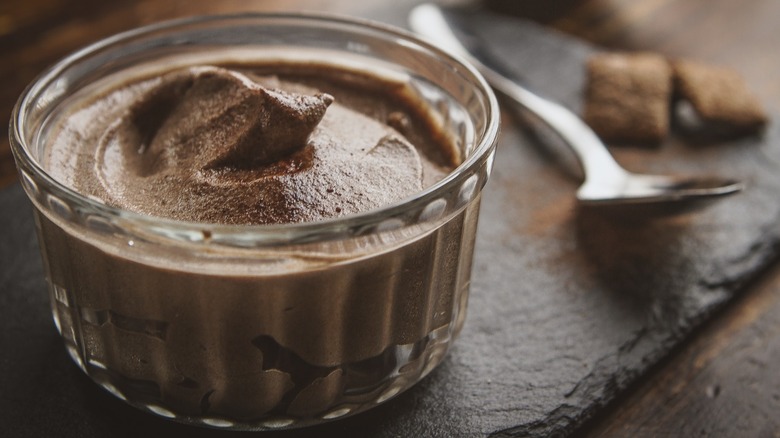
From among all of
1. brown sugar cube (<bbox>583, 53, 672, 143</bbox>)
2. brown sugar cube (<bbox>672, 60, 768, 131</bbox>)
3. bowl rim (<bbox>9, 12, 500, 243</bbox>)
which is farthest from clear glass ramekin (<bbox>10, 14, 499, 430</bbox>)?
brown sugar cube (<bbox>672, 60, 768, 131</bbox>)

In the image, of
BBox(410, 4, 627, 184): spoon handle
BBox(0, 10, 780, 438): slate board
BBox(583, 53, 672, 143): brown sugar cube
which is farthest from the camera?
BBox(583, 53, 672, 143): brown sugar cube

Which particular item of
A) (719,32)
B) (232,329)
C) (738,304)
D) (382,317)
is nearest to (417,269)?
(382,317)

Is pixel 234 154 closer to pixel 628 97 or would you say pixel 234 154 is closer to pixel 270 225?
pixel 270 225

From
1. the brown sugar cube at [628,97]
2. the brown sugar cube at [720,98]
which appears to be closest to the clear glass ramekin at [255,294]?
the brown sugar cube at [628,97]

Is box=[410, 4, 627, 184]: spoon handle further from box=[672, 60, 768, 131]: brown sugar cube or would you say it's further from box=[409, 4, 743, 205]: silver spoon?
box=[672, 60, 768, 131]: brown sugar cube

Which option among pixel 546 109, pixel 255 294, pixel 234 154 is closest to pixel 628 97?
pixel 546 109

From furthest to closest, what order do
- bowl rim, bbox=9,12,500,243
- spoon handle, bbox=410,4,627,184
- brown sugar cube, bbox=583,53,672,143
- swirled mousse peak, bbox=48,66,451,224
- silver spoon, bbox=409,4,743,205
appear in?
brown sugar cube, bbox=583,53,672,143 < spoon handle, bbox=410,4,627,184 < silver spoon, bbox=409,4,743,205 < swirled mousse peak, bbox=48,66,451,224 < bowl rim, bbox=9,12,500,243
